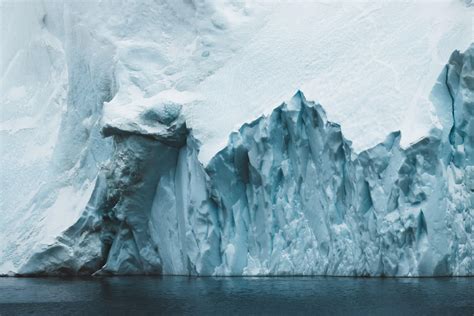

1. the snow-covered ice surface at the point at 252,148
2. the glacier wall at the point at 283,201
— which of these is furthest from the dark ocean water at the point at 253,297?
the snow-covered ice surface at the point at 252,148

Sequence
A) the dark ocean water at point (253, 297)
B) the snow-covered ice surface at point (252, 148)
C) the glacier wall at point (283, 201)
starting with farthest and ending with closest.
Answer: the snow-covered ice surface at point (252, 148), the glacier wall at point (283, 201), the dark ocean water at point (253, 297)

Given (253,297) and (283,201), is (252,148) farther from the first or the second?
(253,297)

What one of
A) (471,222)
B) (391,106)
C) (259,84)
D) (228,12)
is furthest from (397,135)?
(228,12)

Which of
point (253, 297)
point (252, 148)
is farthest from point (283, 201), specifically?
point (253, 297)

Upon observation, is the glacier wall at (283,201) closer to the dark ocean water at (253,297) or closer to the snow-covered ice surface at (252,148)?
the snow-covered ice surface at (252,148)

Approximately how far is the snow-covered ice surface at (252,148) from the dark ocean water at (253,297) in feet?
3.49

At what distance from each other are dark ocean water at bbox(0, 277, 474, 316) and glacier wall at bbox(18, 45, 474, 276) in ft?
2.23

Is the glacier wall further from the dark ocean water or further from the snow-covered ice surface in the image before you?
the dark ocean water

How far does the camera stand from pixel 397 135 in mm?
18438

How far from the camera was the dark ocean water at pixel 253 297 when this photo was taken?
45.4ft

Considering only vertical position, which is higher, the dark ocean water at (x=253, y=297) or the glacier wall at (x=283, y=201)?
the glacier wall at (x=283, y=201)

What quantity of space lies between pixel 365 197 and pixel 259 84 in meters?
5.23

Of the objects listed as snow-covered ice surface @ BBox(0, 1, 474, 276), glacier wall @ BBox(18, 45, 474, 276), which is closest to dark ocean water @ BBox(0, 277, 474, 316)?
glacier wall @ BBox(18, 45, 474, 276)

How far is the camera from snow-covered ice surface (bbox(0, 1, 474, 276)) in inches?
715
